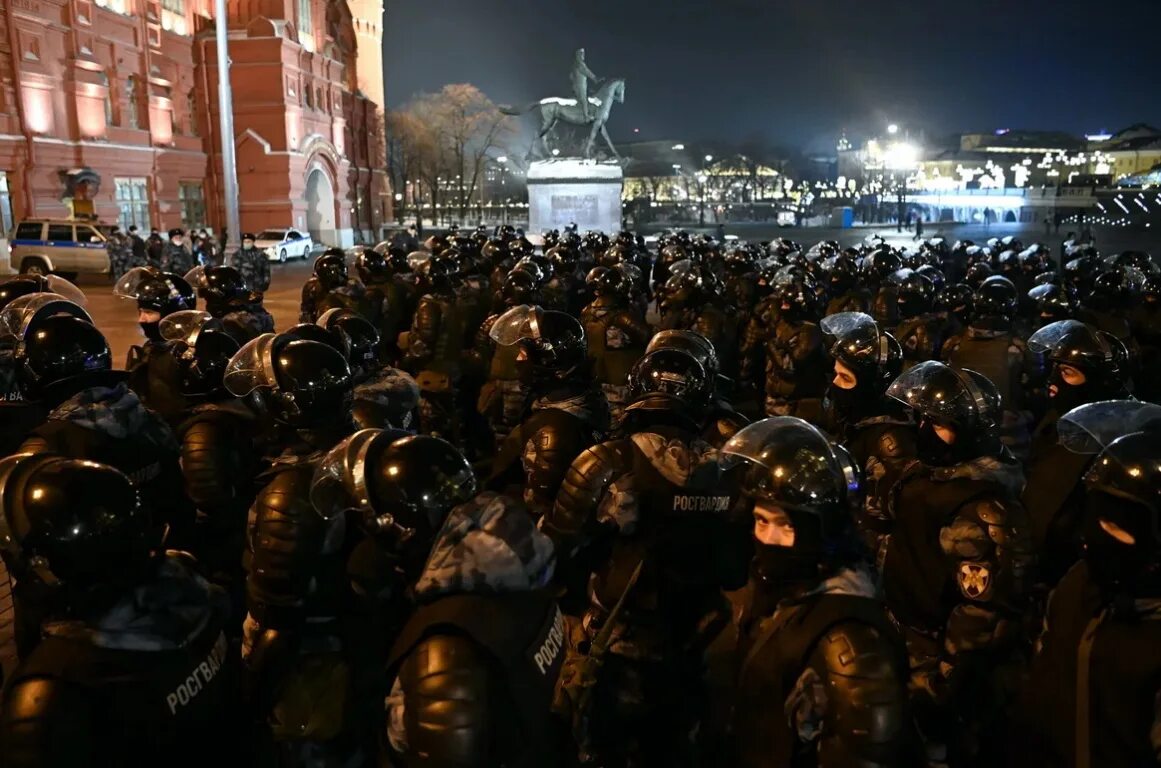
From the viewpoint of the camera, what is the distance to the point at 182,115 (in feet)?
136

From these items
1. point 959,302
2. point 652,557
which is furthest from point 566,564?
point 959,302

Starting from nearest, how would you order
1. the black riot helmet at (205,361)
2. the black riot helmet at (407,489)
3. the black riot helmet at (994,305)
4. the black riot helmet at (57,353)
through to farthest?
the black riot helmet at (407,489) < the black riot helmet at (57,353) < the black riot helmet at (205,361) < the black riot helmet at (994,305)

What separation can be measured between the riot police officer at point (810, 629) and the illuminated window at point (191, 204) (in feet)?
143

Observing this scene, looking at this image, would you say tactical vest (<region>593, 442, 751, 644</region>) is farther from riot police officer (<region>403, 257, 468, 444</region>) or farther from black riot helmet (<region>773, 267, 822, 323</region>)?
black riot helmet (<region>773, 267, 822, 323</region>)

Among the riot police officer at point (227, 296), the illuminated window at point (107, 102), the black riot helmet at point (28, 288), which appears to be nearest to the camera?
the black riot helmet at point (28, 288)

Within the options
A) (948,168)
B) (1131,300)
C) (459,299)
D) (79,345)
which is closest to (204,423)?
(79,345)

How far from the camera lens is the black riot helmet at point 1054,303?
8625 mm

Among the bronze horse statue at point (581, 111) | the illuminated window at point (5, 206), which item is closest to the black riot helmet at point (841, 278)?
the bronze horse statue at point (581, 111)

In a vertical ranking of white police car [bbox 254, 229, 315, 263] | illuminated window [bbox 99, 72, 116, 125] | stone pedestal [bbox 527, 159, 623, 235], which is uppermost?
illuminated window [bbox 99, 72, 116, 125]

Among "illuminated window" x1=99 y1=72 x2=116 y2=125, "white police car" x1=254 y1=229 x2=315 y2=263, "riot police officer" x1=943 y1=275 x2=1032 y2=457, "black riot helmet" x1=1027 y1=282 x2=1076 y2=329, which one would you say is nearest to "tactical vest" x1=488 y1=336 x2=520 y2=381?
"riot police officer" x1=943 y1=275 x2=1032 y2=457

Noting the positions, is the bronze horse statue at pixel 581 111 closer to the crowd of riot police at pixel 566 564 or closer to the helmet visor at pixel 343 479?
the crowd of riot police at pixel 566 564

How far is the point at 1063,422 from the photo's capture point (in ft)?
11.9

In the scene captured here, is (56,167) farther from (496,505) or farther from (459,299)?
(496,505)

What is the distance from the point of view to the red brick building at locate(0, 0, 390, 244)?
3183 cm
